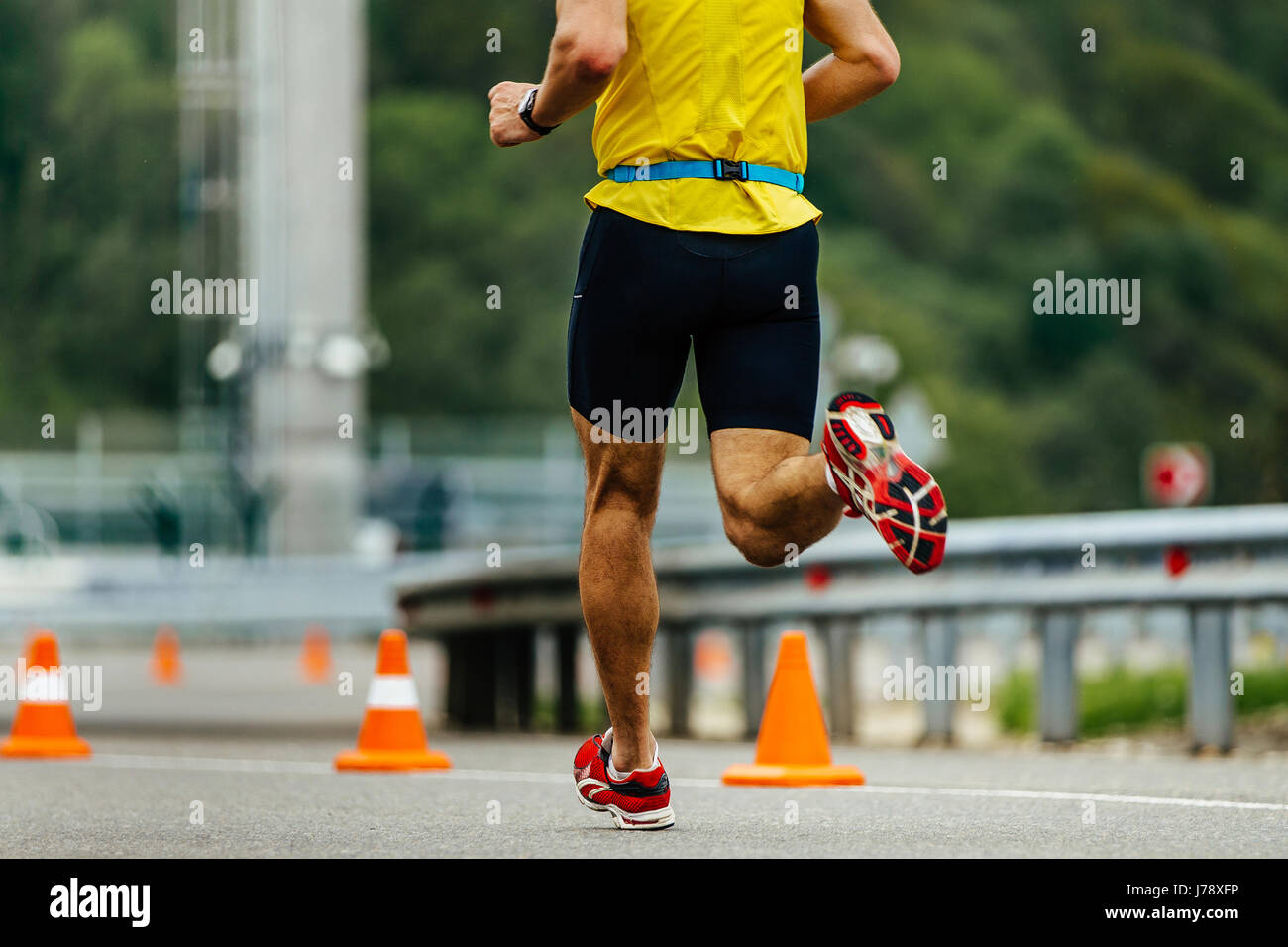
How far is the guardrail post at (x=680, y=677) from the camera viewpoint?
1117 centimetres

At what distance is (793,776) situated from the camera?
285 inches

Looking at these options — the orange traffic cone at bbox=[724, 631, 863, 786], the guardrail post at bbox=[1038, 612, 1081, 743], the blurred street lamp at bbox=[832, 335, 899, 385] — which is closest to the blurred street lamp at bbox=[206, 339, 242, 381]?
the blurred street lamp at bbox=[832, 335, 899, 385]

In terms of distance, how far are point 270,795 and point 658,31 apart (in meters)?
2.50

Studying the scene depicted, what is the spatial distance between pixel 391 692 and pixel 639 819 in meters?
2.61

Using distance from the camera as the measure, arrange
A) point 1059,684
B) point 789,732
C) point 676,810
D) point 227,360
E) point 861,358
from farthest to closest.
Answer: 1. point 861,358
2. point 227,360
3. point 1059,684
4. point 789,732
5. point 676,810

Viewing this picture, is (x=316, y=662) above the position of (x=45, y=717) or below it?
below

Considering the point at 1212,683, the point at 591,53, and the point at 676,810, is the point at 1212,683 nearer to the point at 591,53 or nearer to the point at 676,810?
the point at 676,810

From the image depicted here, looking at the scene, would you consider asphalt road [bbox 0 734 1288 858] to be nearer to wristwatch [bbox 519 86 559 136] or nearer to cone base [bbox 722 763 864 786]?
cone base [bbox 722 763 864 786]

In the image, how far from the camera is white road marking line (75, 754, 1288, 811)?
6.39 meters

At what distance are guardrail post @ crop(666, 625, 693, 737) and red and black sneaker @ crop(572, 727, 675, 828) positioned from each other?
5422 mm

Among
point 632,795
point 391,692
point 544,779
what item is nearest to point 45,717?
point 391,692
